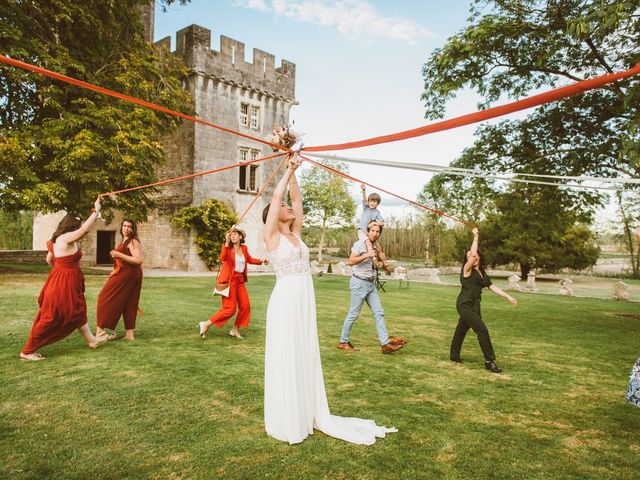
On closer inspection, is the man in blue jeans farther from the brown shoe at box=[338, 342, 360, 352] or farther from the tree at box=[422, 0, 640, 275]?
the tree at box=[422, 0, 640, 275]

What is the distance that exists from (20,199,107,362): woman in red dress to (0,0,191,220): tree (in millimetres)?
10919

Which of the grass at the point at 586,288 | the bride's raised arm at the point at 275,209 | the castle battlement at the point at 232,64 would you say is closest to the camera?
the bride's raised arm at the point at 275,209

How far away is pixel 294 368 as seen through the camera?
12.7ft

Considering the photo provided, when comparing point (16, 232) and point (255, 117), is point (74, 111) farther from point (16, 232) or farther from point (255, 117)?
point (16, 232)

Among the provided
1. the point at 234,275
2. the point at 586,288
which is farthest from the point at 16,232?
the point at 586,288

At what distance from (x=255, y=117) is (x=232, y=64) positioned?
11.8 ft

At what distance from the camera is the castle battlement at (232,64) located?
85.3 ft

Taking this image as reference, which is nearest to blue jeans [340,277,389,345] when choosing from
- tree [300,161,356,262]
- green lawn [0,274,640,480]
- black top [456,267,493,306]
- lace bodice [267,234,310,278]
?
green lawn [0,274,640,480]

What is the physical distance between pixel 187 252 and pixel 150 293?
11767 mm

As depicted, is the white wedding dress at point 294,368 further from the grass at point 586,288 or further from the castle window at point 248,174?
the castle window at point 248,174

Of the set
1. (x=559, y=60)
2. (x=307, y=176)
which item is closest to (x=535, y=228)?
(x=559, y=60)

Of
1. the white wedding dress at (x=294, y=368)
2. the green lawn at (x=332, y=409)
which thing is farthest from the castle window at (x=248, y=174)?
the white wedding dress at (x=294, y=368)

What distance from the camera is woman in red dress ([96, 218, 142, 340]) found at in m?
7.25

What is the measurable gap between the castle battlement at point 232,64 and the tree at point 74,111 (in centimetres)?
662
